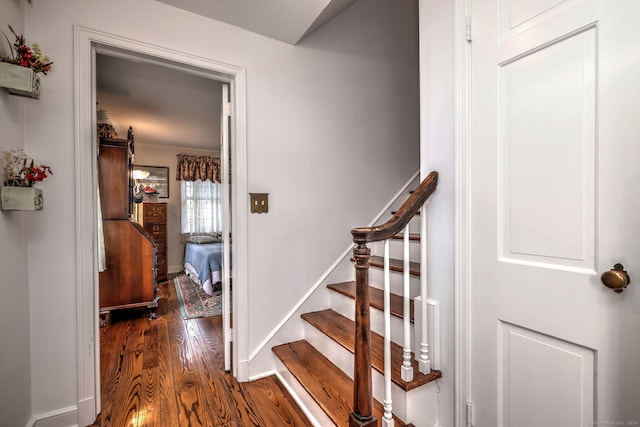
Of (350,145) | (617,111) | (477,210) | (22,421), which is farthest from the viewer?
(350,145)

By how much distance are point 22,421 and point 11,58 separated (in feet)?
5.56

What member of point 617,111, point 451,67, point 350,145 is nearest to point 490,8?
point 451,67

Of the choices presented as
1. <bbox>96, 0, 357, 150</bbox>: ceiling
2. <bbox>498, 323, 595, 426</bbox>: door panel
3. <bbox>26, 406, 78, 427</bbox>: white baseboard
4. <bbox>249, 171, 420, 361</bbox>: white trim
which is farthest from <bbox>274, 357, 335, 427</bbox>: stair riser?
<bbox>96, 0, 357, 150</bbox>: ceiling

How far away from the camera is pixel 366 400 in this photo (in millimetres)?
1084

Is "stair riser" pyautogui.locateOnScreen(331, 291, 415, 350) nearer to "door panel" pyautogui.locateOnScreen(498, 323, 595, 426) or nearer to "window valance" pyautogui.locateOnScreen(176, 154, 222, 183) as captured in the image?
"door panel" pyautogui.locateOnScreen(498, 323, 595, 426)

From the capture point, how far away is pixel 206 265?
4055 millimetres

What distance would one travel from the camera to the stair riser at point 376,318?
1589mm

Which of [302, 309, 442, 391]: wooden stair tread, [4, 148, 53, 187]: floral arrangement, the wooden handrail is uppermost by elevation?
[4, 148, 53, 187]: floral arrangement

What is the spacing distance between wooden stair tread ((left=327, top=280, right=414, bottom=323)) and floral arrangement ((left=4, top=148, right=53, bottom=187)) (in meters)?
1.81

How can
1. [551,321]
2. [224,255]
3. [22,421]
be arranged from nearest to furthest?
[551,321] < [22,421] < [224,255]

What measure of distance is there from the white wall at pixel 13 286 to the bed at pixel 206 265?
8.54ft

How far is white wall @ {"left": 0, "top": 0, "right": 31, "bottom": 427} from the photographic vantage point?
1.24 meters

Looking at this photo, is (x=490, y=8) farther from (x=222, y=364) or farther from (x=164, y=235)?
(x=164, y=235)

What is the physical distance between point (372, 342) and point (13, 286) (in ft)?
5.85
